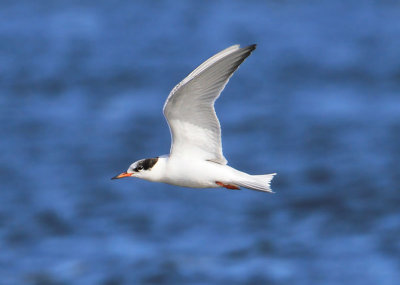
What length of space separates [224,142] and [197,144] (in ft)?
64.6

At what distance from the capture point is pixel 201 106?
954 centimetres

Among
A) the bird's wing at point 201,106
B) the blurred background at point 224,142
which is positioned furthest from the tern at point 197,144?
the blurred background at point 224,142

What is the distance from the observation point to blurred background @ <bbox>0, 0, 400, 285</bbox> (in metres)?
25.1

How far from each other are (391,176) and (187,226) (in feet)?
22.9

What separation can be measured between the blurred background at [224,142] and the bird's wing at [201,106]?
14.1 meters

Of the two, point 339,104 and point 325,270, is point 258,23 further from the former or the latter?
point 325,270

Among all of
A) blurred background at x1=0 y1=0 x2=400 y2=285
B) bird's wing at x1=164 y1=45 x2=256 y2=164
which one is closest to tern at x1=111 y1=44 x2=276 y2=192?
bird's wing at x1=164 y1=45 x2=256 y2=164

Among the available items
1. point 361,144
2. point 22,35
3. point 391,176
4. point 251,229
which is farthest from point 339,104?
point 22,35

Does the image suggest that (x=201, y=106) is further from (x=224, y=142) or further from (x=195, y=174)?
(x=224, y=142)

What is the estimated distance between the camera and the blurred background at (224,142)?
2512cm

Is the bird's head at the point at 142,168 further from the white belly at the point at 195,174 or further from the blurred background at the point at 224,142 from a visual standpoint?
the blurred background at the point at 224,142

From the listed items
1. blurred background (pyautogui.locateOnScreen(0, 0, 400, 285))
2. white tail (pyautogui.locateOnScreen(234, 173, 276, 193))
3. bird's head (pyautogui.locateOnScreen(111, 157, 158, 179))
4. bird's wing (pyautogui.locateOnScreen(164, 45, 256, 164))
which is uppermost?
blurred background (pyautogui.locateOnScreen(0, 0, 400, 285))

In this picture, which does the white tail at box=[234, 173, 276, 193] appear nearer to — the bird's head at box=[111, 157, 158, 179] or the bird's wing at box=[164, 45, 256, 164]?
the bird's wing at box=[164, 45, 256, 164]

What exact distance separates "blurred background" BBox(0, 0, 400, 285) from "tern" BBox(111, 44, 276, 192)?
46.3 feet
